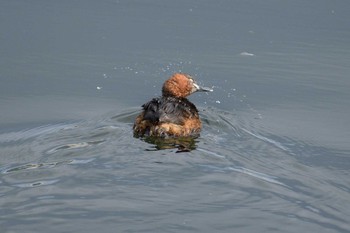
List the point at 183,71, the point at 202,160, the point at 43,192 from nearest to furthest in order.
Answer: the point at 43,192 < the point at 202,160 < the point at 183,71

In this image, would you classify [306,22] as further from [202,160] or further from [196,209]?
[196,209]

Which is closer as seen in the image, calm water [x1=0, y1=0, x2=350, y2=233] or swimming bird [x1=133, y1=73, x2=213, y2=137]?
calm water [x1=0, y1=0, x2=350, y2=233]

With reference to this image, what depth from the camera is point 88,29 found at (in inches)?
565

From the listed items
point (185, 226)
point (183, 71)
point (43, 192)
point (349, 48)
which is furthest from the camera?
point (349, 48)

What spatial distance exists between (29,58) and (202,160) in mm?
4525

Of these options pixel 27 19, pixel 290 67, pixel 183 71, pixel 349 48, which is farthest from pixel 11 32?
pixel 349 48

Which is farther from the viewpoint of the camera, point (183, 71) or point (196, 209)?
point (183, 71)

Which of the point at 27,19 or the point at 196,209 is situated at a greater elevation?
the point at 27,19

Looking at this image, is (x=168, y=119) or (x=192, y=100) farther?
(x=192, y=100)

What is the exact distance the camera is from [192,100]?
12.4 m

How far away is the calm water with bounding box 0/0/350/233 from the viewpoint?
817 centimetres

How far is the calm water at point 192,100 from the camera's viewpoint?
26.8ft

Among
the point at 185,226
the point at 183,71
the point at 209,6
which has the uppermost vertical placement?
the point at 209,6

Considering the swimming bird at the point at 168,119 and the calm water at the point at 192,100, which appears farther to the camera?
the swimming bird at the point at 168,119
